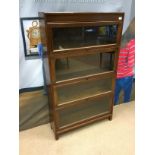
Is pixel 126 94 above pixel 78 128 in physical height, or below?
above

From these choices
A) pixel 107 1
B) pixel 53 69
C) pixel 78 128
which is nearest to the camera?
pixel 53 69

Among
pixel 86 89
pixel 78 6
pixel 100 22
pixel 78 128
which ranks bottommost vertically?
pixel 78 128

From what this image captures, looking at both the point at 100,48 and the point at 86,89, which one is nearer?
the point at 100,48

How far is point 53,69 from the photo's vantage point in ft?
5.57

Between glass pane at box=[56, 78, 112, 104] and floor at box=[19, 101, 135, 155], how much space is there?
0.43 meters

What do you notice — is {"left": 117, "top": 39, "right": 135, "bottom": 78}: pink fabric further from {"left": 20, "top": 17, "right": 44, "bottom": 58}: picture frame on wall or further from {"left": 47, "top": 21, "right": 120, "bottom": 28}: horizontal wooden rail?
{"left": 20, "top": 17, "right": 44, "bottom": 58}: picture frame on wall

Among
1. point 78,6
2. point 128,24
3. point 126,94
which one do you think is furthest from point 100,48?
point 126,94

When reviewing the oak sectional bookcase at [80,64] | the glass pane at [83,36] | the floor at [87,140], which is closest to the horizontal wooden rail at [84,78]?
the oak sectional bookcase at [80,64]

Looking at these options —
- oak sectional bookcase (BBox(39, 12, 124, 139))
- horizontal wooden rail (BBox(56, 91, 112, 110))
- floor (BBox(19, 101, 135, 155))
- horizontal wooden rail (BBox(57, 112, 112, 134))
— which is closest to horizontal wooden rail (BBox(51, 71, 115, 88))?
oak sectional bookcase (BBox(39, 12, 124, 139))

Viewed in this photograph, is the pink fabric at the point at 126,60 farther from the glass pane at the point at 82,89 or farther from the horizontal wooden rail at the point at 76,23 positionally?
the horizontal wooden rail at the point at 76,23

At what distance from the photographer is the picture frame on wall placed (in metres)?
1.80

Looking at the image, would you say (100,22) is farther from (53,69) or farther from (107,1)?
(53,69)

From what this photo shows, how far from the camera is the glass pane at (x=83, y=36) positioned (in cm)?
169
